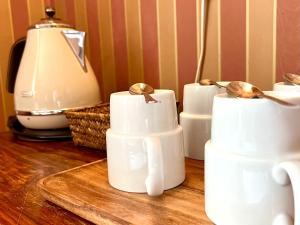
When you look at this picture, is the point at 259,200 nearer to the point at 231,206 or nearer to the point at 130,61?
the point at 231,206

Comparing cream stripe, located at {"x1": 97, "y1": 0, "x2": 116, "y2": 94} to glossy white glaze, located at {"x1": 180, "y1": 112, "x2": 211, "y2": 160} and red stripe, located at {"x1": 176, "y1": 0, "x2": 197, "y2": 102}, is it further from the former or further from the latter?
glossy white glaze, located at {"x1": 180, "y1": 112, "x2": 211, "y2": 160}

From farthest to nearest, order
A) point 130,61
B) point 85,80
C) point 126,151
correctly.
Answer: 1. point 130,61
2. point 85,80
3. point 126,151

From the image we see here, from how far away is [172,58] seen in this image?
0.84 m

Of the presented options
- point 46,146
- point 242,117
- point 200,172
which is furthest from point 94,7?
point 242,117

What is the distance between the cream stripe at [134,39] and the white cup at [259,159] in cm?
61

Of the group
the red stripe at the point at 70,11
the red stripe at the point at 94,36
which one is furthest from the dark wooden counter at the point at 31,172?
the red stripe at the point at 70,11

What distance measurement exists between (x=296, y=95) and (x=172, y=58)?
52 centimetres

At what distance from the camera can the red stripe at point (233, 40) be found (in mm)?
677

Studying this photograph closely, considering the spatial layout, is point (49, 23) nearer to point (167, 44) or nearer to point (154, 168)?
point (167, 44)

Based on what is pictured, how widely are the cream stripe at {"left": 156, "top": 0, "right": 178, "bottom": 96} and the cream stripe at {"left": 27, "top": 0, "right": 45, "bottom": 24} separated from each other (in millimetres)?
481

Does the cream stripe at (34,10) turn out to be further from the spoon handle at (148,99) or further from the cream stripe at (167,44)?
the spoon handle at (148,99)

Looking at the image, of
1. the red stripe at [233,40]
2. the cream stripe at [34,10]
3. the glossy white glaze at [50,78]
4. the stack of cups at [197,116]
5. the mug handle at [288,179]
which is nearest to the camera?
the mug handle at [288,179]

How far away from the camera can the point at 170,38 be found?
A: 32.7 inches

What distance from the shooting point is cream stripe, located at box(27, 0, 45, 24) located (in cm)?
111
